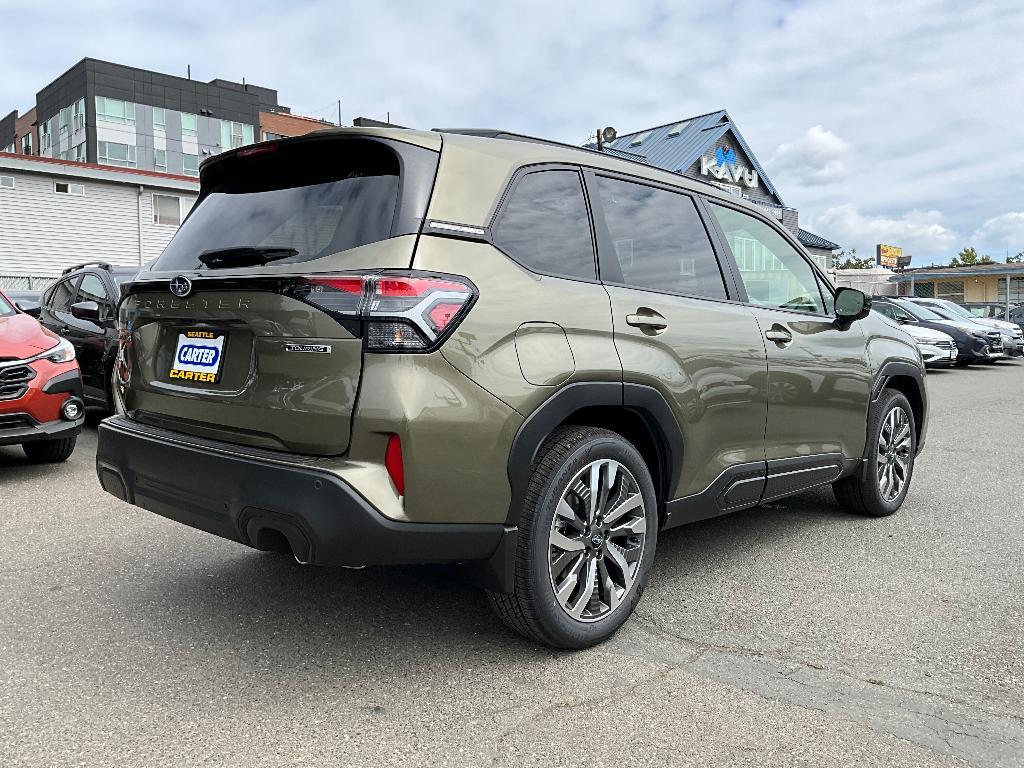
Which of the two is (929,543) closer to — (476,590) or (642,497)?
(642,497)

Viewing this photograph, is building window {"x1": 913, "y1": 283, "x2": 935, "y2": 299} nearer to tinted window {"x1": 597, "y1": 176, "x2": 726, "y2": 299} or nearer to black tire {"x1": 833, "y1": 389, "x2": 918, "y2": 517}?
black tire {"x1": 833, "y1": 389, "x2": 918, "y2": 517}

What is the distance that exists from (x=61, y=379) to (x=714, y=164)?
32193 millimetres

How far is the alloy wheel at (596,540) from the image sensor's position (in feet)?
10.2

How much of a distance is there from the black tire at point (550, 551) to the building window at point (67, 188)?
28669 mm

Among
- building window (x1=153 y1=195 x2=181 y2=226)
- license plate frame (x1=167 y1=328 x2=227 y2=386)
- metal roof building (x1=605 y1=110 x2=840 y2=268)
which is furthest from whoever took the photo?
metal roof building (x1=605 y1=110 x2=840 y2=268)

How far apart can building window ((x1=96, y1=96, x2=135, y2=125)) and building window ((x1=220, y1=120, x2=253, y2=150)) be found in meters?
5.68

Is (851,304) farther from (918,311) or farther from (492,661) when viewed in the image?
(918,311)

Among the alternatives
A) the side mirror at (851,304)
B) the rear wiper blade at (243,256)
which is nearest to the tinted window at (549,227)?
the rear wiper blade at (243,256)

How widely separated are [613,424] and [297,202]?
4.75ft

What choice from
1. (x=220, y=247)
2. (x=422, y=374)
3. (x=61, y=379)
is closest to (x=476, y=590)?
(x=422, y=374)

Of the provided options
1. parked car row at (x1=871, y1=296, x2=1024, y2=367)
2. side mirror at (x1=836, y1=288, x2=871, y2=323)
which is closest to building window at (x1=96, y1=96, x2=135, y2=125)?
parked car row at (x1=871, y1=296, x2=1024, y2=367)

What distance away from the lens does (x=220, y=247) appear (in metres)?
3.23

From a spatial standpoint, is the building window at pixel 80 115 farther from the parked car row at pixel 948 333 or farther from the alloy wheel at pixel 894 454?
the alloy wheel at pixel 894 454

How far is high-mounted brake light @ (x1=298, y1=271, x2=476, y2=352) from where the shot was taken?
8.79ft
